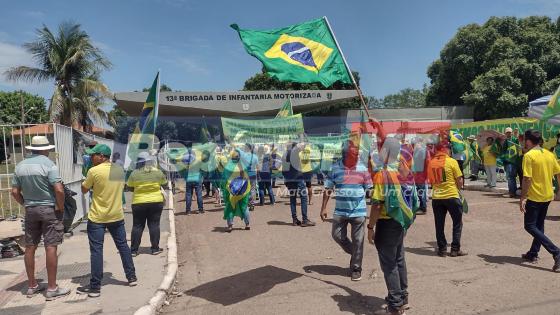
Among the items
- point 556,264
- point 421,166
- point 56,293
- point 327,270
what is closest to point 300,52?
point 327,270

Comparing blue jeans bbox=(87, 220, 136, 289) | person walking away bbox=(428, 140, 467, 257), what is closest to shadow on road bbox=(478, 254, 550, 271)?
person walking away bbox=(428, 140, 467, 257)

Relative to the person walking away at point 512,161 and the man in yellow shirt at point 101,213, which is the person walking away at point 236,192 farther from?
the person walking away at point 512,161

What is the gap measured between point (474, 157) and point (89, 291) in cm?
1484

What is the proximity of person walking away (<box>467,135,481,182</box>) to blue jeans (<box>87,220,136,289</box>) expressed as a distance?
13.4 m

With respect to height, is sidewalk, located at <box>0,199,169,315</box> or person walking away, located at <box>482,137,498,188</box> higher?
person walking away, located at <box>482,137,498,188</box>

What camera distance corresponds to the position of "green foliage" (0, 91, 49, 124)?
182ft

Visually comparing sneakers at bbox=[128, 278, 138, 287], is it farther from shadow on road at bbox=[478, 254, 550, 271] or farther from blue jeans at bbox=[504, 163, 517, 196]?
blue jeans at bbox=[504, 163, 517, 196]

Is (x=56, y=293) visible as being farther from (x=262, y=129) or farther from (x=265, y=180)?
(x=262, y=129)

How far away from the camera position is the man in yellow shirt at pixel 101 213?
5629 mm

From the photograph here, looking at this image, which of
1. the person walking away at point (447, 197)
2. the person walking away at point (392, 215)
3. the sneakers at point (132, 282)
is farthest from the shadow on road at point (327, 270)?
the sneakers at point (132, 282)

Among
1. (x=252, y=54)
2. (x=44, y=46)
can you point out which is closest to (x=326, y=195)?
(x=252, y=54)

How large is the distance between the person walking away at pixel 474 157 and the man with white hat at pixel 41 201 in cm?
1413

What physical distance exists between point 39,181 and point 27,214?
1.43 ft

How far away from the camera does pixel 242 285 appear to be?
6.08 metres
